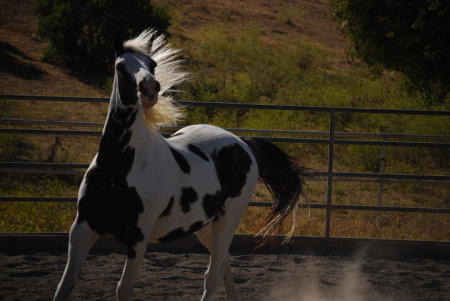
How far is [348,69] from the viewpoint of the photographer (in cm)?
2042

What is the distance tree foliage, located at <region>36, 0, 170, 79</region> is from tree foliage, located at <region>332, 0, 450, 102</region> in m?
8.94

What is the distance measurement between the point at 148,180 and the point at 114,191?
0.70 ft

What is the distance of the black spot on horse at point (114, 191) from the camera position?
3.61 meters

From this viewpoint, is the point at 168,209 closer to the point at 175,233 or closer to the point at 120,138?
the point at 175,233

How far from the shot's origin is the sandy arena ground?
502 cm

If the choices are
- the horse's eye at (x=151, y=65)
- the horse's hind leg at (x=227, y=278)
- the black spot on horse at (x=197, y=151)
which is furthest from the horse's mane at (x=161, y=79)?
the horse's hind leg at (x=227, y=278)

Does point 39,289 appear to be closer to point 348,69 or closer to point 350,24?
point 350,24

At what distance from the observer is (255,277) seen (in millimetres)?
5625

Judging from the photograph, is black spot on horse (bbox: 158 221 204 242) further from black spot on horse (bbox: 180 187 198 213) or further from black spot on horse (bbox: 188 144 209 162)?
black spot on horse (bbox: 188 144 209 162)

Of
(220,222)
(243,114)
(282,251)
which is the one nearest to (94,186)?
(220,222)

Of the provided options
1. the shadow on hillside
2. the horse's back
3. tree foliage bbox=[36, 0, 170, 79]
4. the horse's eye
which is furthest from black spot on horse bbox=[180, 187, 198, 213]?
tree foliage bbox=[36, 0, 170, 79]

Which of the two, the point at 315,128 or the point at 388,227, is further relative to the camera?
the point at 315,128

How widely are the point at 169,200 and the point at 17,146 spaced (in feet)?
26.1

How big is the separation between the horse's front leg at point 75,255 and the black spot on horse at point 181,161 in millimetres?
733
